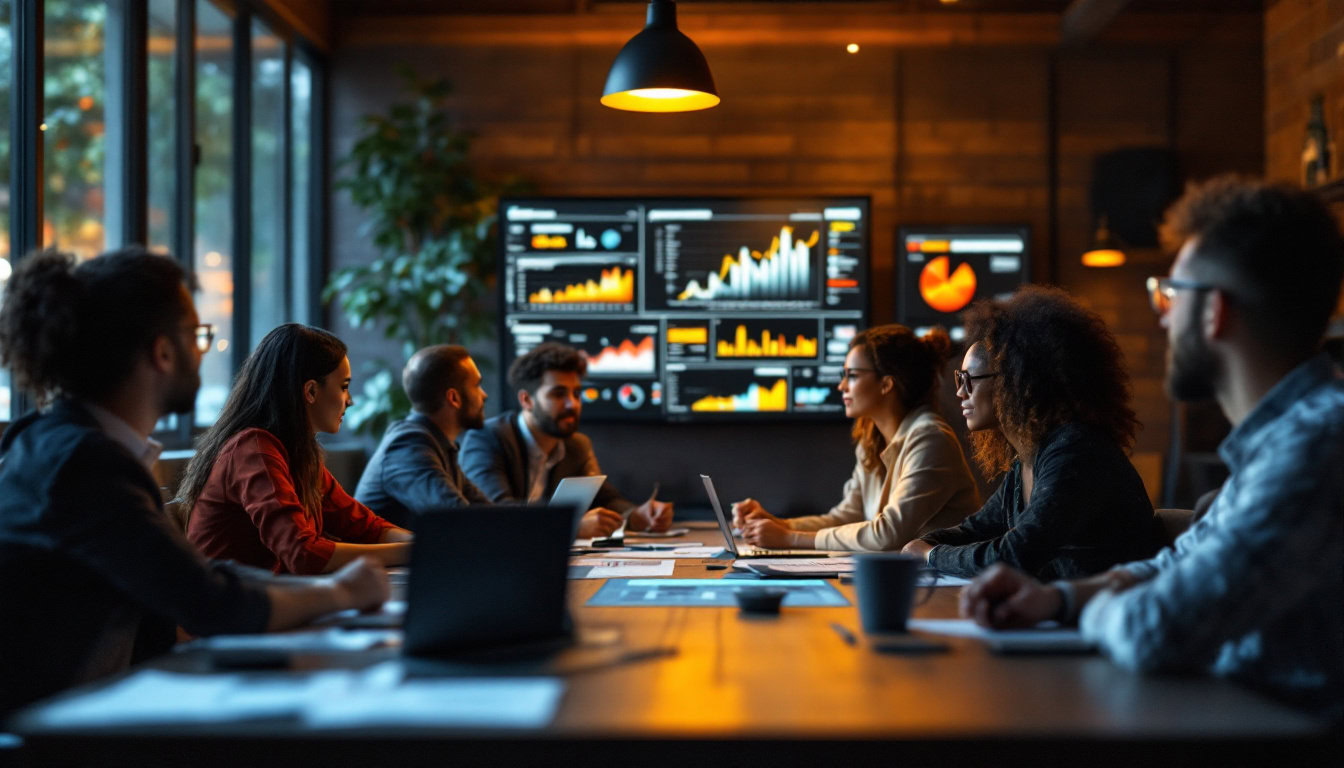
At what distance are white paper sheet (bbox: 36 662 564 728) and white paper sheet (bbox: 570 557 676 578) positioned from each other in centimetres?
103

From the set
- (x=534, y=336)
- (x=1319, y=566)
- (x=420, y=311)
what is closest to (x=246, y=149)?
(x=420, y=311)

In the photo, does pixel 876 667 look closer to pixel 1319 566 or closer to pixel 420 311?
pixel 1319 566

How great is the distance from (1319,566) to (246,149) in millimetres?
4588

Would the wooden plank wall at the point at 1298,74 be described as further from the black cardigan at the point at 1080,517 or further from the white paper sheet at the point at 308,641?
the white paper sheet at the point at 308,641

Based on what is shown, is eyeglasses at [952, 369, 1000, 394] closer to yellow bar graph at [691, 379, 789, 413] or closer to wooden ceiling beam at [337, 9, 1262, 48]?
yellow bar graph at [691, 379, 789, 413]

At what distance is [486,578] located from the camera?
1.32m

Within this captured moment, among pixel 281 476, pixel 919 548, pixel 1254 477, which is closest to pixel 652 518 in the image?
pixel 919 548

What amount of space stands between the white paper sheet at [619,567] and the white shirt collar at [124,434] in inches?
33.7

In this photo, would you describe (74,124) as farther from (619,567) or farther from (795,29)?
(795,29)

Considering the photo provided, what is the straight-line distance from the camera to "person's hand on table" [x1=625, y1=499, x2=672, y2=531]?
3357mm

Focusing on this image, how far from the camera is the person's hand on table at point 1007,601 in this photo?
4.95ft

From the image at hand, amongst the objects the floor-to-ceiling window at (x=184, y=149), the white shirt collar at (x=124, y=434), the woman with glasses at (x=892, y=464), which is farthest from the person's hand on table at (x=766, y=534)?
the floor-to-ceiling window at (x=184, y=149)

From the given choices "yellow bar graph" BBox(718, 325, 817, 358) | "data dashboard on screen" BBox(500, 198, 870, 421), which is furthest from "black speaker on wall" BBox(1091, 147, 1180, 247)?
"yellow bar graph" BBox(718, 325, 817, 358)

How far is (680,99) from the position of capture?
3.53 metres
